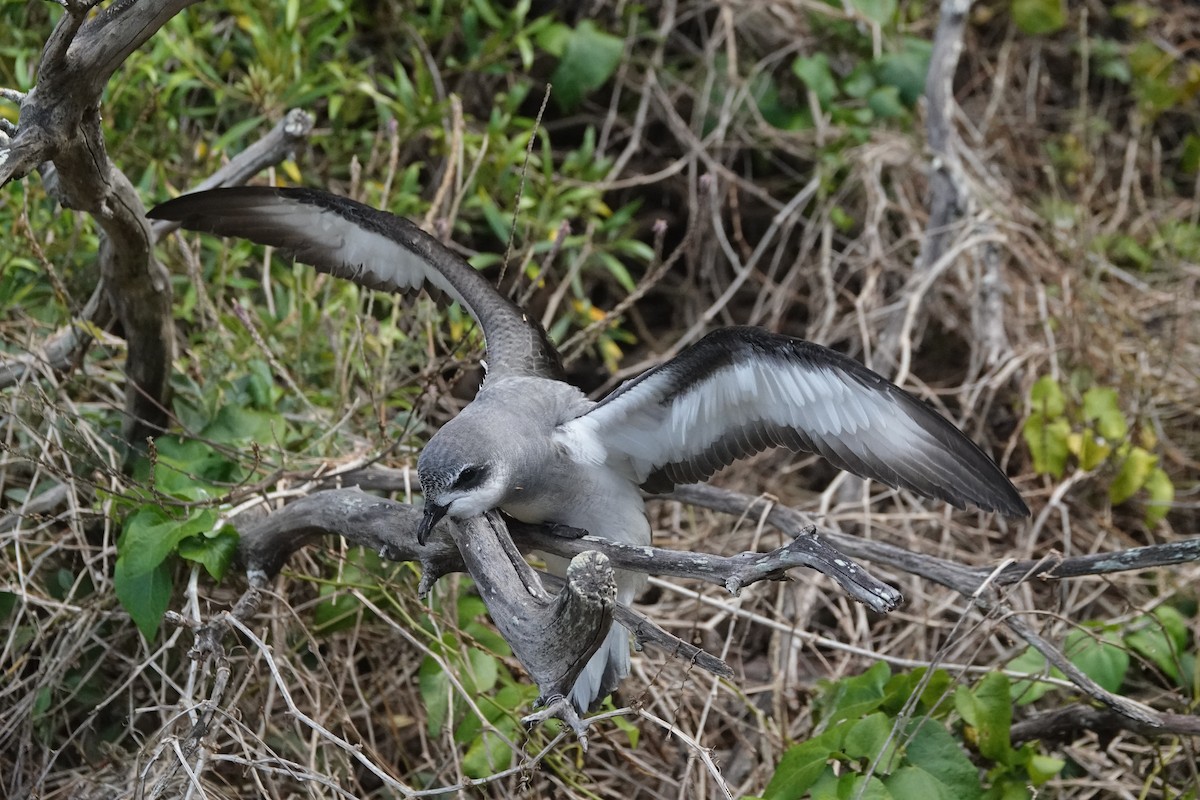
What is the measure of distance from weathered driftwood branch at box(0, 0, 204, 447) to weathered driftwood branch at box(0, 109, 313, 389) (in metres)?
0.24

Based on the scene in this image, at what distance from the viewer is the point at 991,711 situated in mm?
2775

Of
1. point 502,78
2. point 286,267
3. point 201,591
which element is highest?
point 502,78

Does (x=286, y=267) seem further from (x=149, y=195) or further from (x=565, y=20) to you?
(x=565, y=20)

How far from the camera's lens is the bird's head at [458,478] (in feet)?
7.77

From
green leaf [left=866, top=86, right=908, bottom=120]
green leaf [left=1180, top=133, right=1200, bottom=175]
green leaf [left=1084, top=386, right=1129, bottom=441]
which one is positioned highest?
green leaf [left=866, top=86, right=908, bottom=120]

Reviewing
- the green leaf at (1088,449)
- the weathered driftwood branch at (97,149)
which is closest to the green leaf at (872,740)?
the green leaf at (1088,449)

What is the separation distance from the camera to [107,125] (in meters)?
3.90

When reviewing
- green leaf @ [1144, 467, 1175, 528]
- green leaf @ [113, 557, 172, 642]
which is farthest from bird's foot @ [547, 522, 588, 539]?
green leaf @ [1144, 467, 1175, 528]

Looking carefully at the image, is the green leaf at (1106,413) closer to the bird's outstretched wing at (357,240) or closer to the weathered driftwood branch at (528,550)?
the bird's outstretched wing at (357,240)

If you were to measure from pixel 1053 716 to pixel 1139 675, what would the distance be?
0.65 metres

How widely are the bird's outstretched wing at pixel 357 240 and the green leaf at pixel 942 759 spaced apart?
4.34 feet

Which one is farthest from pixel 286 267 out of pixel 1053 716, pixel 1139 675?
pixel 1139 675

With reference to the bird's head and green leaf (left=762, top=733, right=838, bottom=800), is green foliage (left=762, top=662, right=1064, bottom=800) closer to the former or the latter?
green leaf (left=762, top=733, right=838, bottom=800)

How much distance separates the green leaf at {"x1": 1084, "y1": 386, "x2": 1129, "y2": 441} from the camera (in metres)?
3.84
